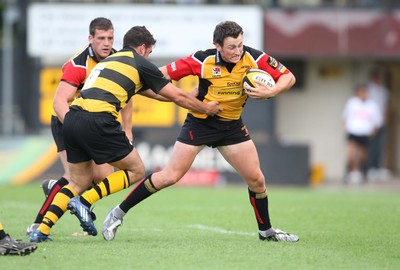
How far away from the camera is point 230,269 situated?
7215mm

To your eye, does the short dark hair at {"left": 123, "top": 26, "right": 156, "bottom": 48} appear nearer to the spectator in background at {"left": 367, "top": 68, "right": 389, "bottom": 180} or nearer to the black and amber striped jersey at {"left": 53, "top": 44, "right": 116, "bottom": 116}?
the black and amber striped jersey at {"left": 53, "top": 44, "right": 116, "bottom": 116}

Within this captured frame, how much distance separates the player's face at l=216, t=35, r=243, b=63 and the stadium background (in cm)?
1038

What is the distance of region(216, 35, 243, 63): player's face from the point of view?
28.9ft

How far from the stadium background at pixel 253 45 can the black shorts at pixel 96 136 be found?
33.7 ft

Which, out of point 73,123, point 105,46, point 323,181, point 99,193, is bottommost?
point 323,181

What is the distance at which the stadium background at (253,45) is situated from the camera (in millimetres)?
19438

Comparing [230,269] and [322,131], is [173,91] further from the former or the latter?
[322,131]

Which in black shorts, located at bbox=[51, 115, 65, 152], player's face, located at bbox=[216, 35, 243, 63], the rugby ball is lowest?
black shorts, located at bbox=[51, 115, 65, 152]

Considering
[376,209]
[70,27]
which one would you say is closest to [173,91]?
[376,209]

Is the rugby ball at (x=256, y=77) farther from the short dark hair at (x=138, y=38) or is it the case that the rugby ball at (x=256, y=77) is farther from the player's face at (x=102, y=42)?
the player's face at (x=102, y=42)

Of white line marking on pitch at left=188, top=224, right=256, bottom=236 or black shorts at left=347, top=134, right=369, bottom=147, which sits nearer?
white line marking on pitch at left=188, top=224, right=256, bottom=236

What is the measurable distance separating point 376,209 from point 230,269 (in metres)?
6.39

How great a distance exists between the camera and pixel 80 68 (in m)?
9.22

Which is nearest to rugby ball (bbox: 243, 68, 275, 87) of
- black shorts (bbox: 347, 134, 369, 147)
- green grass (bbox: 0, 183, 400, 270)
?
green grass (bbox: 0, 183, 400, 270)
